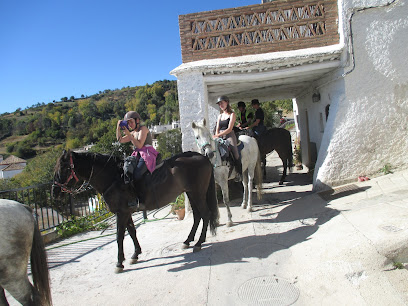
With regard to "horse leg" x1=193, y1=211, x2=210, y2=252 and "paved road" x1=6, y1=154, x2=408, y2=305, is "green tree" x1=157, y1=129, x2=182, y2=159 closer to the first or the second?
"paved road" x1=6, y1=154, x2=408, y2=305

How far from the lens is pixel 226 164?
19.5 ft

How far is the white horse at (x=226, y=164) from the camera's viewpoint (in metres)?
5.14

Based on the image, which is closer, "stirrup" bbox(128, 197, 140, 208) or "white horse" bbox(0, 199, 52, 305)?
"white horse" bbox(0, 199, 52, 305)

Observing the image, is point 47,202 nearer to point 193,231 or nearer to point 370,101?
point 193,231

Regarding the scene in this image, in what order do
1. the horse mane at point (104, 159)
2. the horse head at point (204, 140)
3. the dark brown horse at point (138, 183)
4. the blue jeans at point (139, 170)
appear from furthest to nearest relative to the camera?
the horse head at point (204, 140), the blue jeans at point (139, 170), the horse mane at point (104, 159), the dark brown horse at point (138, 183)

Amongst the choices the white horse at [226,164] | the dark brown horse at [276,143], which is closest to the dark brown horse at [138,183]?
the white horse at [226,164]

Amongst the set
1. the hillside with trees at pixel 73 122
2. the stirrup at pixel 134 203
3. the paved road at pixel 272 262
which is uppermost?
the hillside with trees at pixel 73 122

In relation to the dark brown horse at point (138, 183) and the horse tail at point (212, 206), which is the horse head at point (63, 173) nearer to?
the dark brown horse at point (138, 183)

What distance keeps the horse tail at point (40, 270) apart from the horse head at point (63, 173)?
2.91ft

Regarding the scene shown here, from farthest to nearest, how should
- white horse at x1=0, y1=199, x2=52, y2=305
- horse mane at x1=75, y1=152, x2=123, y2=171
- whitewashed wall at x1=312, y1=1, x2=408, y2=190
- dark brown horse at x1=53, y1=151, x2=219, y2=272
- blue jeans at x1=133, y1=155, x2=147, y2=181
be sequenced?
whitewashed wall at x1=312, y1=1, x2=408, y2=190, blue jeans at x1=133, y1=155, x2=147, y2=181, horse mane at x1=75, y1=152, x2=123, y2=171, dark brown horse at x1=53, y1=151, x2=219, y2=272, white horse at x1=0, y1=199, x2=52, y2=305

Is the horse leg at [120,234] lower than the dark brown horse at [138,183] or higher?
lower

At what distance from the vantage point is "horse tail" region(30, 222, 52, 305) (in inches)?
123

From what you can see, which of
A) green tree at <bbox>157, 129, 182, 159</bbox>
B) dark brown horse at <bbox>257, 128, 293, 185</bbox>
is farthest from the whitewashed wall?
green tree at <bbox>157, 129, 182, 159</bbox>

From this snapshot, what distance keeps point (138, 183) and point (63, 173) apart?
1108 millimetres
